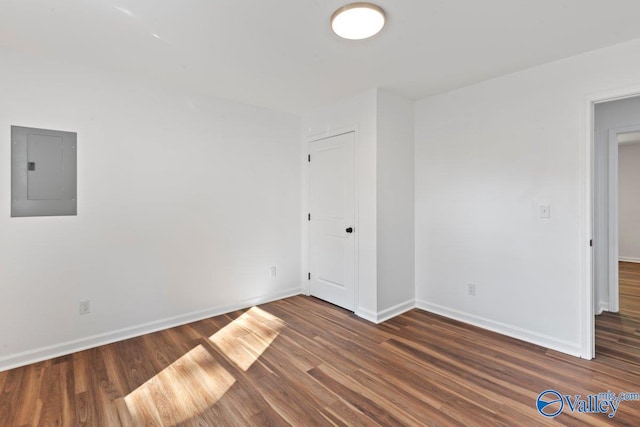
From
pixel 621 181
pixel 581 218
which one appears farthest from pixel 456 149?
pixel 621 181

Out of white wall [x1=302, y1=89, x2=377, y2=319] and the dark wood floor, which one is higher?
white wall [x1=302, y1=89, x2=377, y2=319]

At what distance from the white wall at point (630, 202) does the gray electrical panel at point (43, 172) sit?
30.5 ft

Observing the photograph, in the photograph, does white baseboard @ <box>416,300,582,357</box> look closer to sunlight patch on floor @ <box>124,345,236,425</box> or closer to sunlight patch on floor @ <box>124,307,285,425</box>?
sunlight patch on floor @ <box>124,307,285,425</box>

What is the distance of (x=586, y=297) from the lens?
8.13 ft

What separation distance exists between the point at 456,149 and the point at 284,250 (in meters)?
2.42

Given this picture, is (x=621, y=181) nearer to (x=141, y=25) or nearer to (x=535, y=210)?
(x=535, y=210)

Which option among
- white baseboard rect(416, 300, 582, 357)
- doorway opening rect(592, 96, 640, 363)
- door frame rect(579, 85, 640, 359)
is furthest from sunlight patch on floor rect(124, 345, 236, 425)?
doorway opening rect(592, 96, 640, 363)

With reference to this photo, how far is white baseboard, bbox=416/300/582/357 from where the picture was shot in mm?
2559

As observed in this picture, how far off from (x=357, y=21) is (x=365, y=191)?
1741mm

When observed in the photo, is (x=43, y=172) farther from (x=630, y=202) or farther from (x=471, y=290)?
(x=630, y=202)

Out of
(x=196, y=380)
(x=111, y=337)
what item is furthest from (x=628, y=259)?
(x=111, y=337)

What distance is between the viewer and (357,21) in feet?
6.38

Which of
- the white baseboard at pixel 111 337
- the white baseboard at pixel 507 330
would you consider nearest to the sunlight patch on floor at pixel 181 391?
the white baseboard at pixel 111 337

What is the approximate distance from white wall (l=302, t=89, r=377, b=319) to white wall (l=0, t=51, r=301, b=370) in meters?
1.10
